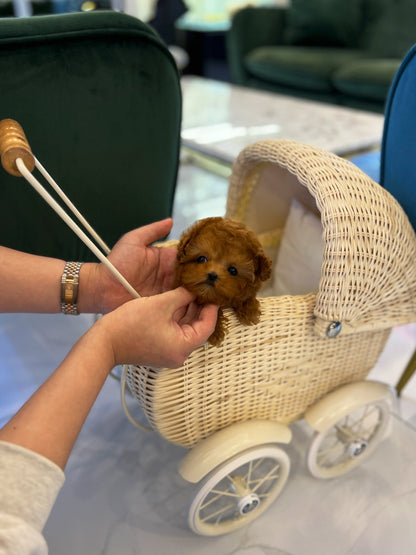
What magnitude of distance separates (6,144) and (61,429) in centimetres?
33

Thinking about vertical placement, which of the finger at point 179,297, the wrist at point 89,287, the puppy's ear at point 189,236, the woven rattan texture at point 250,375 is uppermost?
the puppy's ear at point 189,236

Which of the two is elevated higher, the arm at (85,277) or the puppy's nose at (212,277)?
the puppy's nose at (212,277)

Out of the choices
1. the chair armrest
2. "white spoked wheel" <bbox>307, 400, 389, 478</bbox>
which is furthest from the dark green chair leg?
the chair armrest

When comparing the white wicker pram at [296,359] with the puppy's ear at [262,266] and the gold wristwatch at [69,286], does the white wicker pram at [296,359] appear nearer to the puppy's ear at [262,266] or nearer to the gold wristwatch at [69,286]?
the puppy's ear at [262,266]

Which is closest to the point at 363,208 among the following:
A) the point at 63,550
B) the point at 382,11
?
the point at 63,550

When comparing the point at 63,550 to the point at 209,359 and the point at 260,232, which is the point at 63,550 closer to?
the point at 209,359

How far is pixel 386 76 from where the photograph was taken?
2174 mm

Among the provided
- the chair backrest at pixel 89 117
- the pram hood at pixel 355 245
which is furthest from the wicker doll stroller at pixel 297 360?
the chair backrest at pixel 89 117

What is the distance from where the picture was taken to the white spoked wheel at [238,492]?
699 millimetres

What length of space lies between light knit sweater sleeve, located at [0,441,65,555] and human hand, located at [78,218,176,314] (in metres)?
0.30

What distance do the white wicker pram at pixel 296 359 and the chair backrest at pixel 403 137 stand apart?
0.38ft

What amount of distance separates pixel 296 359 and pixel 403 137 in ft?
1.52

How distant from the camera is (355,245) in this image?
2.04ft

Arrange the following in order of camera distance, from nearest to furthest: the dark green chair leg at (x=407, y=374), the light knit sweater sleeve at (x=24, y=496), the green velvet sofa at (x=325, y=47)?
the light knit sweater sleeve at (x=24, y=496), the dark green chair leg at (x=407, y=374), the green velvet sofa at (x=325, y=47)
